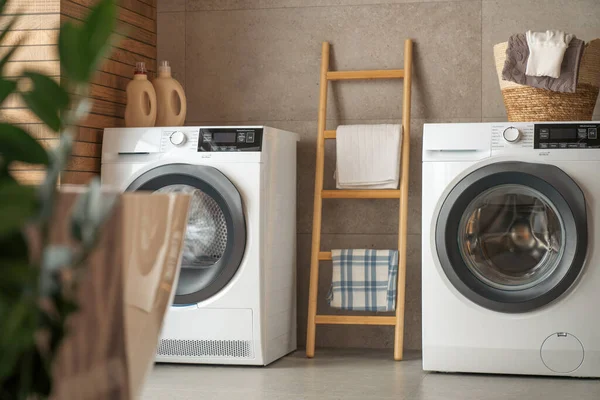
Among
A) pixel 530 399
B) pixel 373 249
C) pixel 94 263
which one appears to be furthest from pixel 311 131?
pixel 94 263

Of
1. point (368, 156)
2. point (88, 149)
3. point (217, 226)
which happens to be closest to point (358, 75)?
point (368, 156)

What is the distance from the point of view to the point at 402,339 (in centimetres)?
328

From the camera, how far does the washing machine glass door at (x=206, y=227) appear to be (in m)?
2.99

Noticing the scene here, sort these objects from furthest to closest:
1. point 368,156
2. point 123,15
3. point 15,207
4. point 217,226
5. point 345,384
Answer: point 123,15
point 368,156
point 217,226
point 345,384
point 15,207

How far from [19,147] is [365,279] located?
3088 mm

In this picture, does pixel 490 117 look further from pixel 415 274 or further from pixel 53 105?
pixel 53 105

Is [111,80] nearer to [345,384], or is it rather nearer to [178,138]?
[178,138]

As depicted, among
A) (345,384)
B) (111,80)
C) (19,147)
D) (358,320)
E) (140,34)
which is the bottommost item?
(345,384)

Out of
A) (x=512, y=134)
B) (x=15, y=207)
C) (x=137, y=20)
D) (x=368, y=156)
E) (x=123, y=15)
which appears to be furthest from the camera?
(x=137, y=20)

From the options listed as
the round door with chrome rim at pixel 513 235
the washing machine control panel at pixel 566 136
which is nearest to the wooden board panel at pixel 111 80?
the round door with chrome rim at pixel 513 235

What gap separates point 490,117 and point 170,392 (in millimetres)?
1775

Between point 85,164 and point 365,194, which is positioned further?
point 365,194

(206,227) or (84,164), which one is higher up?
(84,164)

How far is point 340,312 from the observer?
11.8ft
